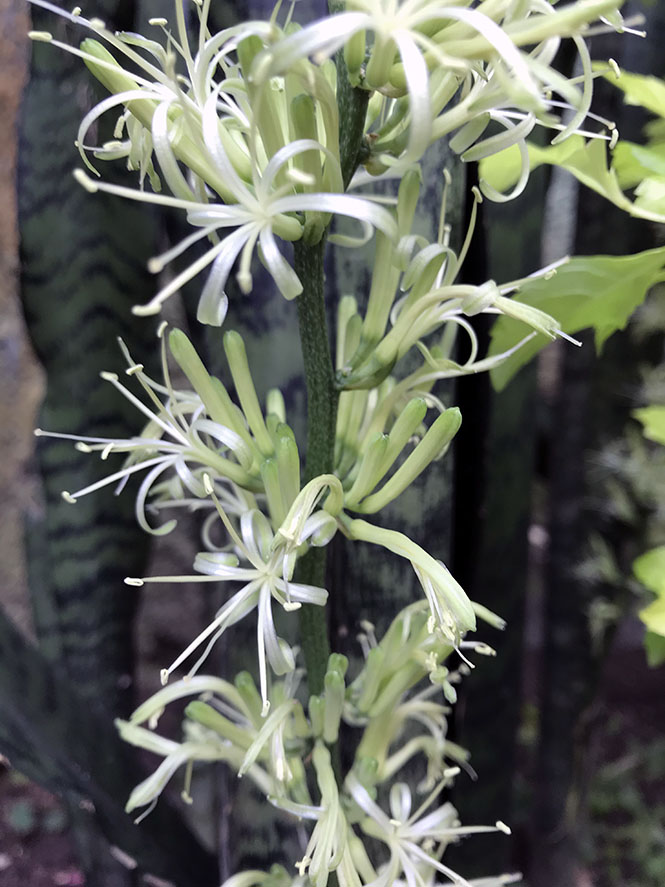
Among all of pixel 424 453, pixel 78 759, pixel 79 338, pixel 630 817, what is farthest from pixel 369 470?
pixel 630 817

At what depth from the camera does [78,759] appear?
388mm

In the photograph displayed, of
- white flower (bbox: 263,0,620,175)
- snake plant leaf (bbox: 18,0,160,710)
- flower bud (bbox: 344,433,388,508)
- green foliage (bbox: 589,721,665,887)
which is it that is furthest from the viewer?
green foliage (bbox: 589,721,665,887)

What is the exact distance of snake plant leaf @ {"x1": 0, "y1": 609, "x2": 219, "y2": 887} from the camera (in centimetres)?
36

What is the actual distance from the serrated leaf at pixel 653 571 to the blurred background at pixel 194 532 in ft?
0.37

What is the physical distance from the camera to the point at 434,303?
30 cm

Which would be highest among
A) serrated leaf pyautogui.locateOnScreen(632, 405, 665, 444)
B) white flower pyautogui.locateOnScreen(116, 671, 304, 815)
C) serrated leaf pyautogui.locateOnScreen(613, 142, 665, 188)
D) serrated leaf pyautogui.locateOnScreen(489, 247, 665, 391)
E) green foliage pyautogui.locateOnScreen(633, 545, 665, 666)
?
serrated leaf pyautogui.locateOnScreen(613, 142, 665, 188)

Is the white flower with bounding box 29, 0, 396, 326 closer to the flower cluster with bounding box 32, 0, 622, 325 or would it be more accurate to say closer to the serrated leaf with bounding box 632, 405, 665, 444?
the flower cluster with bounding box 32, 0, 622, 325

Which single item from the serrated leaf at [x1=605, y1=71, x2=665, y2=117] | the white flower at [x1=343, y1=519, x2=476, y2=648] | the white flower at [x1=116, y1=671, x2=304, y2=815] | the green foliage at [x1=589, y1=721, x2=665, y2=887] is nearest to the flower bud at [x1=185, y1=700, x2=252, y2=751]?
the white flower at [x1=116, y1=671, x2=304, y2=815]

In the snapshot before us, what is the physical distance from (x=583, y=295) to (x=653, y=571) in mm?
146

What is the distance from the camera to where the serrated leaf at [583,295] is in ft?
1.13

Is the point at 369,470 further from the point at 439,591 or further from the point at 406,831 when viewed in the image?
the point at 406,831

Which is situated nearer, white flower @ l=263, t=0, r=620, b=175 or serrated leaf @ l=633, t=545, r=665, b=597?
white flower @ l=263, t=0, r=620, b=175

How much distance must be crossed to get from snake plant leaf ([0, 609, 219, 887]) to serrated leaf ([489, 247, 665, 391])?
30 cm

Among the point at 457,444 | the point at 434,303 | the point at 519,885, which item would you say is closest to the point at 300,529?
the point at 434,303
